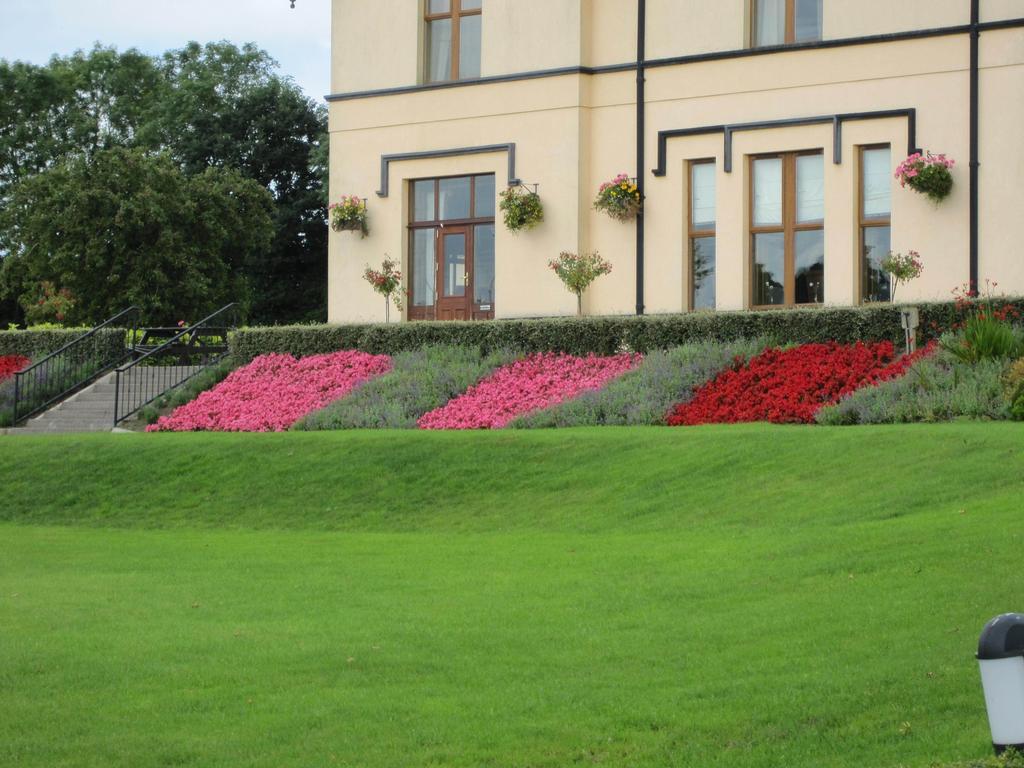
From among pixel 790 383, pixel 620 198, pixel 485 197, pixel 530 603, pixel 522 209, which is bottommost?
pixel 530 603

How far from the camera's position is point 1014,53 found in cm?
2297

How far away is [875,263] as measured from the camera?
24.2 metres

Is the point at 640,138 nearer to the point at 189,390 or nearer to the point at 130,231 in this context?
the point at 189,390

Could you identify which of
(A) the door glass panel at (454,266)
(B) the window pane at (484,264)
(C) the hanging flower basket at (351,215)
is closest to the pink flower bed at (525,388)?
(B) the window pane at (484,264)

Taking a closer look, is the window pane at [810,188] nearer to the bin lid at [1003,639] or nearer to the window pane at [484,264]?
the window pane at [484,264]

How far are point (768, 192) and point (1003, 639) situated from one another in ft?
65.9

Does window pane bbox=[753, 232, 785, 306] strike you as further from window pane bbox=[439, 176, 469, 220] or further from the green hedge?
window pane bbox=[439, 176, 469, 220]

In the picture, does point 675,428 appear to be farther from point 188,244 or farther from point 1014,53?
point 188,244

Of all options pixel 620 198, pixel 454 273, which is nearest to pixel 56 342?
pixel 454 273

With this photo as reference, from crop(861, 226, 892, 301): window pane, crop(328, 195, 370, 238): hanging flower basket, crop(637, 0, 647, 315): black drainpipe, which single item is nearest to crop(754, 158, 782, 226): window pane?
crop(861, 226, 892, 301): window pane

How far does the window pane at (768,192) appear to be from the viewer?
25047mm

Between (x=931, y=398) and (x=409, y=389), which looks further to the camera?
(x=409, y=389)

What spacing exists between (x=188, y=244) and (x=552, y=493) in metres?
32.5

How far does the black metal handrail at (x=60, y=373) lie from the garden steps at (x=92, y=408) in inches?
11.2
